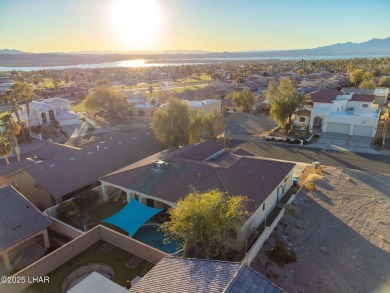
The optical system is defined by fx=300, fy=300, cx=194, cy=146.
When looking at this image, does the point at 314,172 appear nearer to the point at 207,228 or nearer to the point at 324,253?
the point at 324,253

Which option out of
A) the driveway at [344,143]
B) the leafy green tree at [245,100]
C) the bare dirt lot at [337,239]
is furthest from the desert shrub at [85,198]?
the leafy green tree at [245,100]

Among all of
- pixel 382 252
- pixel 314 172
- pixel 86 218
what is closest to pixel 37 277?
pixel 86 218

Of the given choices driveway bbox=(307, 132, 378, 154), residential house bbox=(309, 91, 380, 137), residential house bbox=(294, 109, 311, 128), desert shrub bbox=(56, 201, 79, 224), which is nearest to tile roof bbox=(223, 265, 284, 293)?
desert shrub bbox=(56, 201, 79, 224)

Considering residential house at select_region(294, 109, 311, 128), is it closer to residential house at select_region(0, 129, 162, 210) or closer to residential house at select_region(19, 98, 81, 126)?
residential house at select_region(0, 129, 162, 210)

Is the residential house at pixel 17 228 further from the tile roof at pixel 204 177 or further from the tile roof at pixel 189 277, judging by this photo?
the tile roof at pixel 189 277

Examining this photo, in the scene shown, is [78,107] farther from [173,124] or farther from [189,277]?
[189,277]

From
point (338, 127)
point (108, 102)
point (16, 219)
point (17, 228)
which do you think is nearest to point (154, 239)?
point (17, 228)
